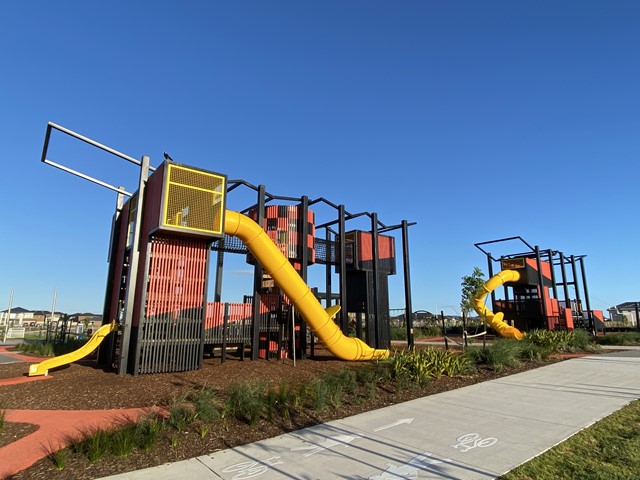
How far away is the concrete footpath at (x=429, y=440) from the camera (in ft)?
15.7

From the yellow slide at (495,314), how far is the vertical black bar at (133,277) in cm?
2614

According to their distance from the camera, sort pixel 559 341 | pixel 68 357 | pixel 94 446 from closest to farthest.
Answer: pixel 94 446 → pixel 68 357 → pixel 559 341

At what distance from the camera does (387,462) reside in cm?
506

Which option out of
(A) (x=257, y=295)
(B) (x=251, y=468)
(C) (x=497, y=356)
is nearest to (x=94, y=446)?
(B) (x=251, y=468)

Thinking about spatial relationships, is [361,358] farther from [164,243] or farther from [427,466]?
[427,466]

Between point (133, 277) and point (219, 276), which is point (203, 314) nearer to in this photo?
point (133, 277)

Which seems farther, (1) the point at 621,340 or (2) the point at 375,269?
(1) the point at 621,340

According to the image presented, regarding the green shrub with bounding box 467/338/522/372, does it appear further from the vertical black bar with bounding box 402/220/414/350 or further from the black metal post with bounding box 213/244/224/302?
the black metal post with bounding box 213/244/224/302

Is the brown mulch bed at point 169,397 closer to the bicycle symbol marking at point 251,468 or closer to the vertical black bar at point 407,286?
the bicycle symbol marking at point 251,468

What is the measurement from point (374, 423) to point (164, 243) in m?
8.72

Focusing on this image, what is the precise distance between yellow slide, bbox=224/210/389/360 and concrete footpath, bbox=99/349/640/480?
6.12 m

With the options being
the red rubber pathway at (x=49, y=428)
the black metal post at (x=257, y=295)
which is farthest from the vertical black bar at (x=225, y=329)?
the red rubber pathway at (x=49, y=428)

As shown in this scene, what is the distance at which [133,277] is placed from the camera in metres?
12.0

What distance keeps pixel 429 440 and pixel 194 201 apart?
31.4 feet
